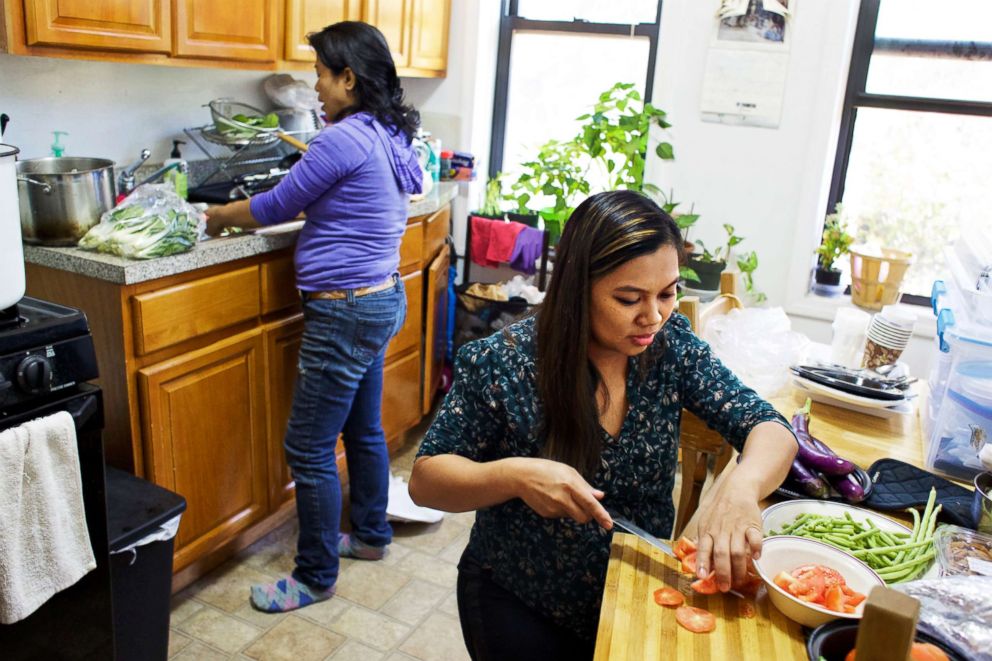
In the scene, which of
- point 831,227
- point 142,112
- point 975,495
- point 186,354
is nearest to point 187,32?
point 142,112

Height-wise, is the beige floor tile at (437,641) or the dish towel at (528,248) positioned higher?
the dish towel at (528,248)

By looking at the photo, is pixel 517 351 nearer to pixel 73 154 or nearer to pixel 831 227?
pixel 73 154

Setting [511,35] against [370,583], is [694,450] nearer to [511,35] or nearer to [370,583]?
[370,583]

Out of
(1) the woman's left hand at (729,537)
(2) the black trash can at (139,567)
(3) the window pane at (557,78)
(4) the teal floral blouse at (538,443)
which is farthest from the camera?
(3) the window pane at (557,78)

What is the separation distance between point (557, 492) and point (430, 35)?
269 centimetres

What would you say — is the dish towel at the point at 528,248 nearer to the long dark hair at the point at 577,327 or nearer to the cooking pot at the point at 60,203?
the cooking pot at the point at 60,203

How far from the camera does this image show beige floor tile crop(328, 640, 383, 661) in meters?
2.18

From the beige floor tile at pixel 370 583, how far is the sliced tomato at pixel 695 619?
1494 mm

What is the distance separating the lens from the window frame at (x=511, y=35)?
3.53m

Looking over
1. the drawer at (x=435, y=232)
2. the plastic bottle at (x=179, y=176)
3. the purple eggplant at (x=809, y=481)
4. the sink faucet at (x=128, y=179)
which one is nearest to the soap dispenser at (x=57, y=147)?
the sink faucet at (x=128, y=179)

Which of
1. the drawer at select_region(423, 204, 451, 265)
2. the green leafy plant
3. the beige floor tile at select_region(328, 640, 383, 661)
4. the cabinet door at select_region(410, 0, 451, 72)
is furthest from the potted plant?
the beige floor tile at select_region(328, 640, 383, 661)

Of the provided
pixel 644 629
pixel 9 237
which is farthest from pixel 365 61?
pixel 644 629

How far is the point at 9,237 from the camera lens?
1.47 metres

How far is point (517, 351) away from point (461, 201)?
98.8 inches
